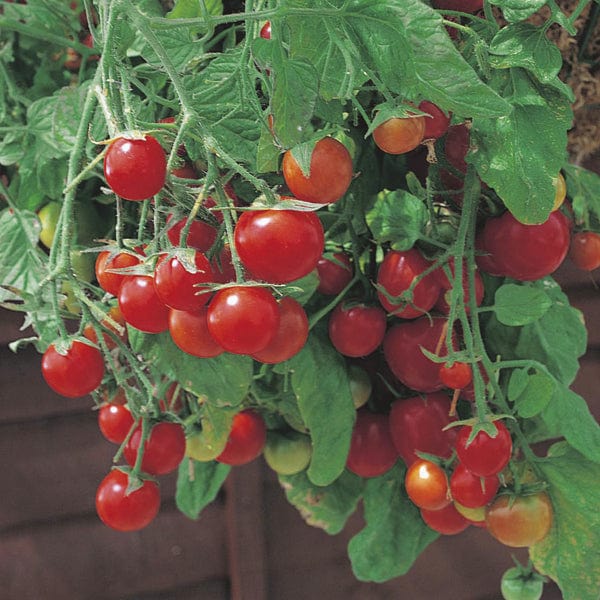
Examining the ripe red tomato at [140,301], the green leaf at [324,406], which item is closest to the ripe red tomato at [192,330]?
the ripe red tomato at [140,301]

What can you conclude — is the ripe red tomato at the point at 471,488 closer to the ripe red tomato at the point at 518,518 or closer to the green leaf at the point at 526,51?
the ripe red tomato at the point at 518,518

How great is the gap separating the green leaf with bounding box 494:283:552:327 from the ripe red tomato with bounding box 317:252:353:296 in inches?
3.9

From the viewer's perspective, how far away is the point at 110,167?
294 millimetres

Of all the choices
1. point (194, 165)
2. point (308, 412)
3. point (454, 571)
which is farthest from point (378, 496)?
point (454, 571)

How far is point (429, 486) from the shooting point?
0.43 metres

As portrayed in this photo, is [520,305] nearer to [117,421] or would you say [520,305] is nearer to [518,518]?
[518,518]

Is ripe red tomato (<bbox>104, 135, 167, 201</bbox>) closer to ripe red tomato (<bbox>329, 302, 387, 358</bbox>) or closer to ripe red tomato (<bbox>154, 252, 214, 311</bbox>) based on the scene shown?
ripe red tomato (<bbox>154, 252, 214, 311</bbox>)

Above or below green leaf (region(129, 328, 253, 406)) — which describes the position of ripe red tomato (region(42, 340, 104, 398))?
above

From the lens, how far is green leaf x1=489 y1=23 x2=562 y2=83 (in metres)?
0.33

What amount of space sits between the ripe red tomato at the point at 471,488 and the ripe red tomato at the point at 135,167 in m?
0.24

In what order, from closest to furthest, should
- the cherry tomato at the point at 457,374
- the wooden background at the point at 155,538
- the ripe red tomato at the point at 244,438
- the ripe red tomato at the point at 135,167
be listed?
1. the ripe red tomato at the point at 135,167
2. the cherry tomato at the point at 457,374
3. the ripe red tomato at the point at 244,438
4. the wooden background at the point at 155,538

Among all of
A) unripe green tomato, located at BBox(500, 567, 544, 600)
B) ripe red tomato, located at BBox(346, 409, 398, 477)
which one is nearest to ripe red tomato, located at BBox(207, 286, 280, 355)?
ripe red tomato, located at BBox(346, 409, 398, 477)

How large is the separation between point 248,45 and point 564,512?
1.10ft

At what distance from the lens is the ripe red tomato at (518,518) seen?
0.43m
